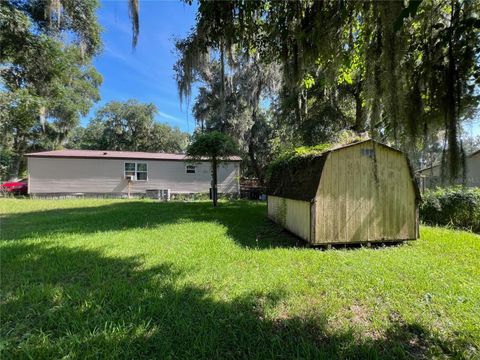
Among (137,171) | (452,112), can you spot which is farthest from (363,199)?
(137,171)

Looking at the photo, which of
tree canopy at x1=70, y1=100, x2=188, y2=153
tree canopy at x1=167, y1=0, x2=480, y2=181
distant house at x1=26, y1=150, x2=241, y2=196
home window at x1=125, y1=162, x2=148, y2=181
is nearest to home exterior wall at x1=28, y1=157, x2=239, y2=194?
distant house at x1=26, y1=150, x2=241, y2=196

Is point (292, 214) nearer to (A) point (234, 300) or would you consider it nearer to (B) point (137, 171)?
(A) point (234, 300)

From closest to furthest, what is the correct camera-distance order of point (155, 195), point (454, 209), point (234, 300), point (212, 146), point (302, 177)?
1. point (234, 300)
2. point (302, 177)
3. point (454, 209)
4. point (212, 146)
5. point (155, 195)

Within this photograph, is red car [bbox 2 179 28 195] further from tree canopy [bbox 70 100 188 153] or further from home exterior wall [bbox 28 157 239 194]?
tree canopy [bbox 70 100 188 153]

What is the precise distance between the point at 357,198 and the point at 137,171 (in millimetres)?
14459

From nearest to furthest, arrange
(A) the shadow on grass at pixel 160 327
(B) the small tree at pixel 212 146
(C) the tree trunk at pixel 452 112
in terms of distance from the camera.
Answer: (C) the tree trunk at pixel 452 112 < (A) the shadow on grass at pixel 160 327 < (B) the small tree at pixel 212 146

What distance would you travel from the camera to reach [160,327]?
2.39 meters

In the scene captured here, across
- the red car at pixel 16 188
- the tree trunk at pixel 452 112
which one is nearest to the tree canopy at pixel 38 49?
the red car at pixel 16 188

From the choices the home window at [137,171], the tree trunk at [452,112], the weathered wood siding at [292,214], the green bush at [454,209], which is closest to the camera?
the tree trunk at [452,112]

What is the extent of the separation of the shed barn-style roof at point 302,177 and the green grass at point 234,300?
1184mm

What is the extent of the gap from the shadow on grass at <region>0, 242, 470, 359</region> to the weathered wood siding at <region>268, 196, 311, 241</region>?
2.51 metres

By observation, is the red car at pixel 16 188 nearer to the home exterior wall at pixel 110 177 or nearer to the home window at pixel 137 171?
the home exterior wall at pixel 110 177

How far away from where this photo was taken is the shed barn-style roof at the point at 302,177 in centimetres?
517

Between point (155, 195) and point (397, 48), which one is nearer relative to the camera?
point (397, 48)
